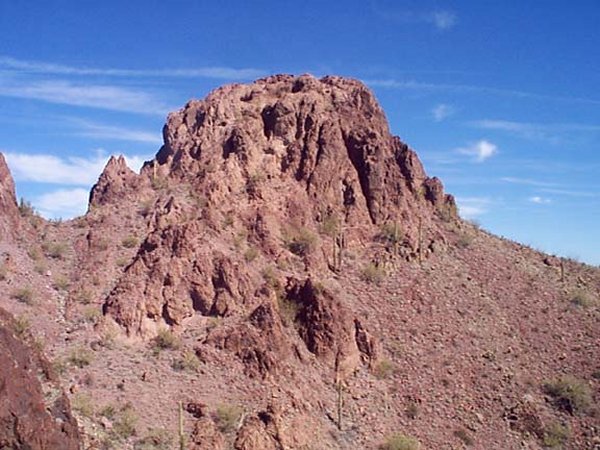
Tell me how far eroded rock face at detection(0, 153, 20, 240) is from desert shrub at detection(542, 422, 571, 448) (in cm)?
3031

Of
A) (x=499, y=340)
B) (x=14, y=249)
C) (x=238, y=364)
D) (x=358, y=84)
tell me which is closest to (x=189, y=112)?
(x=358, y=84)

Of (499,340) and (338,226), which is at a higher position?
(338,226)

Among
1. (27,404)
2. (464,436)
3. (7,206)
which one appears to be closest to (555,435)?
(464,436)

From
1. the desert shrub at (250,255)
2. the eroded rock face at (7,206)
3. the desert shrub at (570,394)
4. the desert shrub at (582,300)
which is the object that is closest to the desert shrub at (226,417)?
the desert shrub at (250,255)

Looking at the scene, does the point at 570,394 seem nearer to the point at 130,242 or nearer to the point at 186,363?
the point at 186,363

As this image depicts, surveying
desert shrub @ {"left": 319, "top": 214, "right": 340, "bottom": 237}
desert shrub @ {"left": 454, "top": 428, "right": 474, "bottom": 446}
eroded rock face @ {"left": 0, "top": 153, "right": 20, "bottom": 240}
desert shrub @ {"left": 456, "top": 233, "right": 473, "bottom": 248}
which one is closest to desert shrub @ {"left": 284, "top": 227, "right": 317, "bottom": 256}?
desert shrub @ {"left": 319, "top": 214, "right": 340, "bottom": 237}

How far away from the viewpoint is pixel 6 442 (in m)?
21.3

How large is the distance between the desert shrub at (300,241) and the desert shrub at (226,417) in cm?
1261

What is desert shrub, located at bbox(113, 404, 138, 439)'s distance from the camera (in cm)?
2784

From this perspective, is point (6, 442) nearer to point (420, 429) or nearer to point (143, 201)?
point (420, 429)

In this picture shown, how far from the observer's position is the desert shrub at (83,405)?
27844 millimetres

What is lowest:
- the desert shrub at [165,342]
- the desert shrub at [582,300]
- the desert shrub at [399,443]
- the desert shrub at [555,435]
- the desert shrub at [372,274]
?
the desert shrub at [399,443]

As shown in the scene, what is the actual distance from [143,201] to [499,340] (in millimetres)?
23031

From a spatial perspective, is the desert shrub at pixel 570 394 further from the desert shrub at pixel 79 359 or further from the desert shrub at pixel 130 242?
the desert shrub at pixel 79 359
